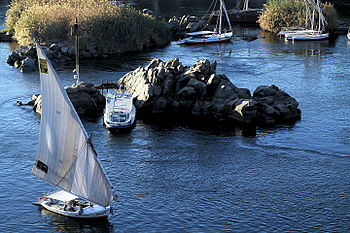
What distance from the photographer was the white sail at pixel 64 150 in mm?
45125

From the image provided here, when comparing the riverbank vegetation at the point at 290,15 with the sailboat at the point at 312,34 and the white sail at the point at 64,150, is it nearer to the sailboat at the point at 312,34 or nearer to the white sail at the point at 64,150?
the sailboat at the point at 312,34

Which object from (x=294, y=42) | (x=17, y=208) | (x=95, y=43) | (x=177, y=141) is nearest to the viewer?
(x=17, y=208)

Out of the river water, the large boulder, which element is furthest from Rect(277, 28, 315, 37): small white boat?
the large boulder

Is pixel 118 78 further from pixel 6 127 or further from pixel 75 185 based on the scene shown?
pixel 75 185

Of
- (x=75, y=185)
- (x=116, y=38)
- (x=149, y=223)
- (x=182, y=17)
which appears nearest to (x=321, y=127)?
(x=149, y=223)

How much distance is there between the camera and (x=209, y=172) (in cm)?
6150

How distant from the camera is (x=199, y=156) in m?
66.1

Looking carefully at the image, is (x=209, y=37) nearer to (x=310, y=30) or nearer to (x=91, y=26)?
(x=310, y=30)

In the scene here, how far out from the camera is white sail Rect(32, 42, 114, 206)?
148 ft

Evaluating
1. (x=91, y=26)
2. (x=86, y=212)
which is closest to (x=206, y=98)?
(x=86, y=212)

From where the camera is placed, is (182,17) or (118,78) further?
(182,17)

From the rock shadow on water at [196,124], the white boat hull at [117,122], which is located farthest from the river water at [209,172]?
the white boat hull at [117,122]

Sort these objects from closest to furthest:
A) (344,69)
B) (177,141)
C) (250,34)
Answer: (177,141) < (344,69) < (250,34)

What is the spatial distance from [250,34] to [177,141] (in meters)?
83.9
